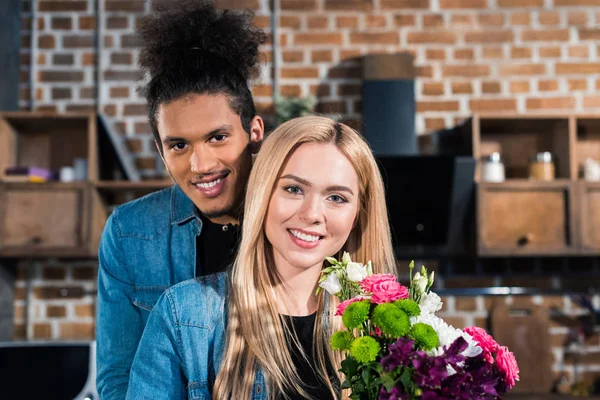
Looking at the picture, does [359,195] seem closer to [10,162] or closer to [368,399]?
[368,399]

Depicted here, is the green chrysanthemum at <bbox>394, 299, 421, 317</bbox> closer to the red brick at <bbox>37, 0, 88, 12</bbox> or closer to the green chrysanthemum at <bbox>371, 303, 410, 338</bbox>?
the green chrysanthemum at <bbox>371, 303, 410, 338</bbox>

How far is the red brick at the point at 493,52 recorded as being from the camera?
337cm

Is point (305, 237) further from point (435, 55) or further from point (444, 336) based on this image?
point (435, 55)

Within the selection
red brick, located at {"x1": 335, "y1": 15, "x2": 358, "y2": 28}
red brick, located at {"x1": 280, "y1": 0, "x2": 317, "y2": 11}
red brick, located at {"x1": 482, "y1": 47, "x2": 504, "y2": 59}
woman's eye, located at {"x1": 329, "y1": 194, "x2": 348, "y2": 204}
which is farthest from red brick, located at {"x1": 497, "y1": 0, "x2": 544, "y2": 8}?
woman's eye, located at {"x1": 329, "y1": 194, "x2": 348, "y2": 204}

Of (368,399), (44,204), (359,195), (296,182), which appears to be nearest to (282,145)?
(296,182)

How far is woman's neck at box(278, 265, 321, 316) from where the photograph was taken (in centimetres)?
141

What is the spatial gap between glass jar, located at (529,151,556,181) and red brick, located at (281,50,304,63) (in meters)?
1.24

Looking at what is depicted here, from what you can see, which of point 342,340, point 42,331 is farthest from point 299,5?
point 342,340

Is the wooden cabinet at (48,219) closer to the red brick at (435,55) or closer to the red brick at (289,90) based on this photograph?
the red brick at (289,90)

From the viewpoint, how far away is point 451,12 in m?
3.38

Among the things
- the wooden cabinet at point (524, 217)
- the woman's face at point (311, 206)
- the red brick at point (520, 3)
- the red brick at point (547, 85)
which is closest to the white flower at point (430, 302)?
the woman's face at point (311, 206)

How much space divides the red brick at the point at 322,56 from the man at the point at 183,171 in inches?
65.2

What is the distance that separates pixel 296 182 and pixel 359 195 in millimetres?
160

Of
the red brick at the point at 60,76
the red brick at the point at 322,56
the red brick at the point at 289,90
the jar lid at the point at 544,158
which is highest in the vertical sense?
the red brick at the point at 322,56
